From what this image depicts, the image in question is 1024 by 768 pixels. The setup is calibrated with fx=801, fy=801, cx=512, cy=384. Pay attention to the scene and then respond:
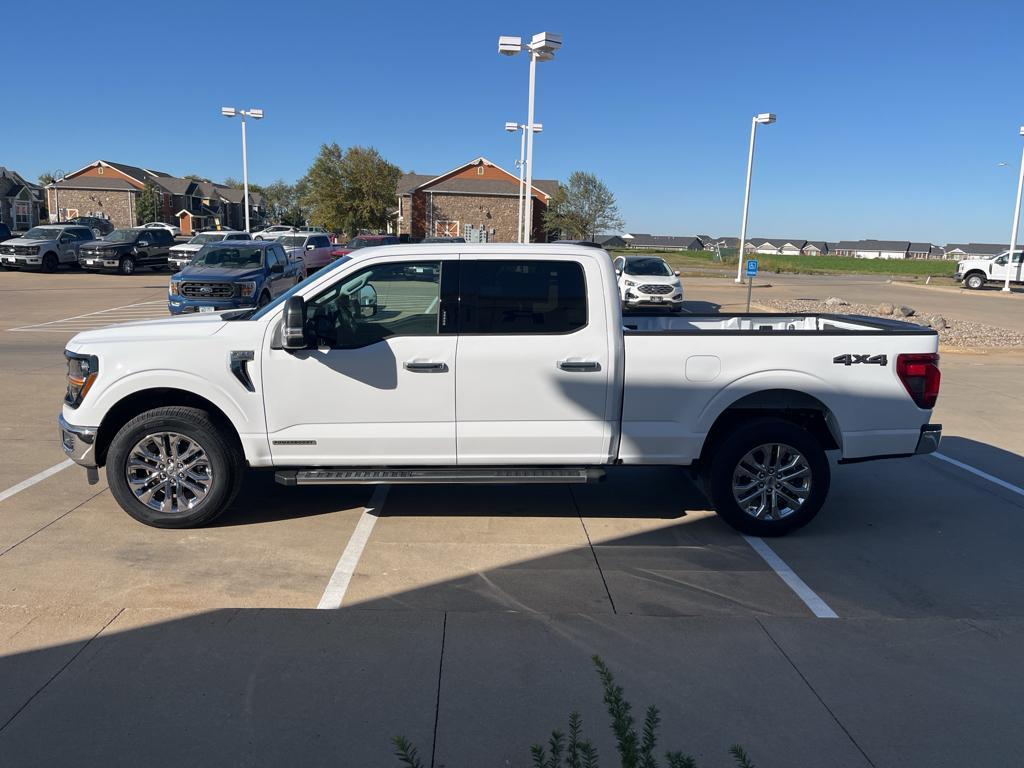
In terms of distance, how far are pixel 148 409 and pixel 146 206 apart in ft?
280

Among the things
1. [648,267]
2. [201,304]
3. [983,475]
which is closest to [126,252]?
[201,304]

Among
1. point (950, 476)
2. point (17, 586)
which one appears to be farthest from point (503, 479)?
point (950, 476)

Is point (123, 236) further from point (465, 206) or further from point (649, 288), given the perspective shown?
point (465, 206)

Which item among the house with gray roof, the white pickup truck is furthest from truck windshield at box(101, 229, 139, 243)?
the house with gray roof

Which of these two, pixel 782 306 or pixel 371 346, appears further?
pixel 782 306

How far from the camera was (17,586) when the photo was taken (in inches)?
179

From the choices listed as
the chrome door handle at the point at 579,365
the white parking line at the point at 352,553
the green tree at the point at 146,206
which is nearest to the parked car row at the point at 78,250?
the white parking line at the point at 352,553

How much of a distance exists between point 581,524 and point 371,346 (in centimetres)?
202

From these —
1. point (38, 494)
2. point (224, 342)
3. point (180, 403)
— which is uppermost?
point (224, 342)

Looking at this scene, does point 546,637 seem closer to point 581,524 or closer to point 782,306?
point 581,524

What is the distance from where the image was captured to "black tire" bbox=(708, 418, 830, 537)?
5.53m

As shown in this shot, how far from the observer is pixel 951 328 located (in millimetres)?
20078

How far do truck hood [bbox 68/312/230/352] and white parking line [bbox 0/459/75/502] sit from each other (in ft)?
4.96

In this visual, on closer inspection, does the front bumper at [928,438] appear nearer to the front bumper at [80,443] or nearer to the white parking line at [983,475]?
the white parking line at [983,475]
